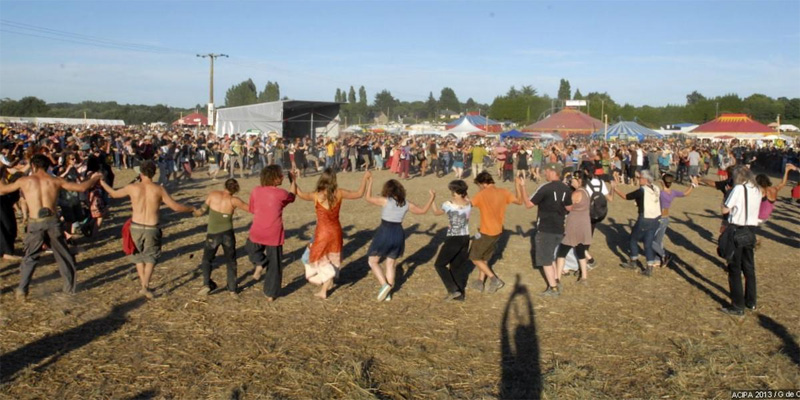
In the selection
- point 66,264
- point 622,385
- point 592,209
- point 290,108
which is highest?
point 290,108

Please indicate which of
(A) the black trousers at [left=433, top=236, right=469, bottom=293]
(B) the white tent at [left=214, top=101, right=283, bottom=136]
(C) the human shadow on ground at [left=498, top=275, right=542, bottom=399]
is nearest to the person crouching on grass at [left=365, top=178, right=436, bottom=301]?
(A) the black trousers at [left=433, top=236, right=469, bottom=293]

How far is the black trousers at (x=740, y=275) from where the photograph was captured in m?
6.93

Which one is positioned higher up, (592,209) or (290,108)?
(290,108)

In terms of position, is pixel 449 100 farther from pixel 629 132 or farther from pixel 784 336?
pixel 784 336

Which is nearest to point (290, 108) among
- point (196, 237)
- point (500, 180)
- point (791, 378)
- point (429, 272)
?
point (500, 180)

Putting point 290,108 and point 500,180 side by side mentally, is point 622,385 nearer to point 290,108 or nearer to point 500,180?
point 500,180

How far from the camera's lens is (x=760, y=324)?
6.89 meters

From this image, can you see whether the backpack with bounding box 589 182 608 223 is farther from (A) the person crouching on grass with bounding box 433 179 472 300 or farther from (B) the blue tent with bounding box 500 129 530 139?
(B) the blue tent with bounding box 500 129 530 139

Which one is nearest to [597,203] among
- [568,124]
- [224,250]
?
[224,250]

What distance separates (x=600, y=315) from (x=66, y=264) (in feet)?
21.0

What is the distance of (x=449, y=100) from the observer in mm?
180625

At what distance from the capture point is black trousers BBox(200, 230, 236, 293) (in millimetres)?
7199

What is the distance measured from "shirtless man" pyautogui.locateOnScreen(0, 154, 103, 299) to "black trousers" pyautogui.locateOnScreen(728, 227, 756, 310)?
7650 millimetres

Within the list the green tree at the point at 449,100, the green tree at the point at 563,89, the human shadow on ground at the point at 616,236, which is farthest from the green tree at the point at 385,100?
the human shadow on ground at the point at 616,236
